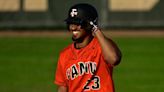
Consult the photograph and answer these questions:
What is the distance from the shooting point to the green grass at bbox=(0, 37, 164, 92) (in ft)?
47.5

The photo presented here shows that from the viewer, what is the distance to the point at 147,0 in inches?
1276


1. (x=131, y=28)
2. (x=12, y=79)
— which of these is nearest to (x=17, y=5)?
(x=131, y=28)

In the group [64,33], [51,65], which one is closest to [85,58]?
[51,65]

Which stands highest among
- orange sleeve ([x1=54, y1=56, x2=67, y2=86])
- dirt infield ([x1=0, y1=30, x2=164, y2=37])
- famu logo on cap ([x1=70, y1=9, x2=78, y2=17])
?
famu logo on cap ([x1=70, y1=9, x2=78, y2=17])

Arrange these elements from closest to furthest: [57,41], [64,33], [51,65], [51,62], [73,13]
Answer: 1. [73,13]
2. [51,65]
3. [51,62]
4. [57,41]
5. [64,33]

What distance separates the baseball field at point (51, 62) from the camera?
14593 millimetres

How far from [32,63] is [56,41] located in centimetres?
699

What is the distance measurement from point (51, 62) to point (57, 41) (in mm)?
6615

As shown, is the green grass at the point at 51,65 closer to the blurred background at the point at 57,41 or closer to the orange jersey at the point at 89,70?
the blurred background at the point at 57,41

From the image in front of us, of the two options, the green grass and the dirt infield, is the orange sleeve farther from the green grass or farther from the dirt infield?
the dirt infield

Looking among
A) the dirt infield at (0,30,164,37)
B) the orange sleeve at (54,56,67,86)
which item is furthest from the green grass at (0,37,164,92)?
the orange sleeve at (54,56,67,86)

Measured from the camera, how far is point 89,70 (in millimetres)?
5797

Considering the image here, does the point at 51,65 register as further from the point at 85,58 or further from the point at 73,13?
the point at 73,13

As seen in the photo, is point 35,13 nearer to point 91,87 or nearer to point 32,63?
point 32,63
